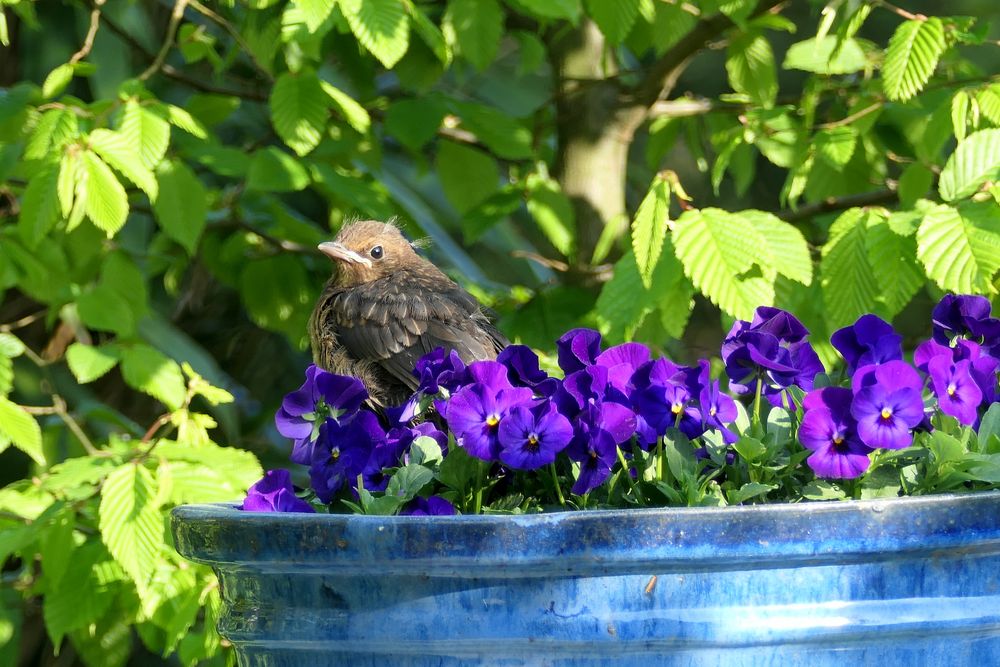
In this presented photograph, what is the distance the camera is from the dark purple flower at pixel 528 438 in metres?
1.36

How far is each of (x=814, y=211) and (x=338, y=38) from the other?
143 centimetres

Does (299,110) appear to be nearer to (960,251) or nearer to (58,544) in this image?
(58,544)

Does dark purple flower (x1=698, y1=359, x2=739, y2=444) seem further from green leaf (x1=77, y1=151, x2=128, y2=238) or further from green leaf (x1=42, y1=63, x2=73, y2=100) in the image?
green leaf (x1=42, y1=63, x2=73, y2=100)

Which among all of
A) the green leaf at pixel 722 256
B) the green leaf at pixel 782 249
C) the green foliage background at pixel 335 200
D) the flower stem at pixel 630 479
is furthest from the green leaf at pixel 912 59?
the flower stem at pixel 630 479

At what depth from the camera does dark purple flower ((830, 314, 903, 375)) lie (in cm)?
154

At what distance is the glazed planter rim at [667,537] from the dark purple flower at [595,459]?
0.55ft

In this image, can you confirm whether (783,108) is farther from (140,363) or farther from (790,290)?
(140,363)

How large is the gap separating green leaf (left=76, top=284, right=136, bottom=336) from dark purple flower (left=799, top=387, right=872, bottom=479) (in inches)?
85.5

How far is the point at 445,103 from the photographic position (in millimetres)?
3555

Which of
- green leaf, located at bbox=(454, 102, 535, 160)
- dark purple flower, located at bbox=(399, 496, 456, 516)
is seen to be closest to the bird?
green leaf, located at bbox=(454, 102, 535, 160)

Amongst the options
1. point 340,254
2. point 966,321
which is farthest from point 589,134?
point 966,321

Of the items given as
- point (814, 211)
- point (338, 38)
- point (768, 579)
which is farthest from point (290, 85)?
point (768, 579)

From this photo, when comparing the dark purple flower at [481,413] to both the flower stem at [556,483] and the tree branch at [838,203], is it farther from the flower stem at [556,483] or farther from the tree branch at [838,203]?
the tree branch at [838,203]

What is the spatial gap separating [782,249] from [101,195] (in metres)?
1.42
